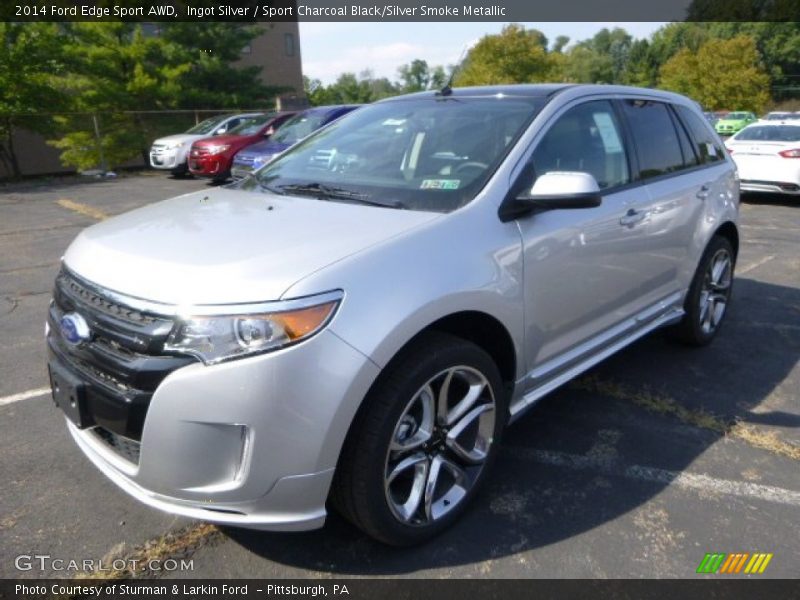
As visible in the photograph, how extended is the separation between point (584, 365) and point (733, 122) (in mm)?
35385

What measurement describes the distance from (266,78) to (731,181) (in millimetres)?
35911

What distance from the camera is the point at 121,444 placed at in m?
2.16

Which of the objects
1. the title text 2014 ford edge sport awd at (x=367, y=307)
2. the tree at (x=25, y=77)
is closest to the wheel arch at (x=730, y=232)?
the title text 2014 ford edge sport awd at (x=367, y=307)

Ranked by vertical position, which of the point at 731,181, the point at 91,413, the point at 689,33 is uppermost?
the point at 689,33

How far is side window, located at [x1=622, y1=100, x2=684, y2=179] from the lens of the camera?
358cm

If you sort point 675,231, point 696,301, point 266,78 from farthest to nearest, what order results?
point 266,78, point 696,301, point 675,231

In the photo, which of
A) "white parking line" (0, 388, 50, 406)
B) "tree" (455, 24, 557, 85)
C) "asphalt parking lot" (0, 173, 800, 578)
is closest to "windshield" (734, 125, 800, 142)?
"asphalt parking lot" (0, 173, 800, 578)

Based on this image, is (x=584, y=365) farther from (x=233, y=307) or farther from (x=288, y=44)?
(x=288, y=44)

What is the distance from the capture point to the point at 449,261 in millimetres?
2312

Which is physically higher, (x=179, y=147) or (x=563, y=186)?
(x=563, y=186)

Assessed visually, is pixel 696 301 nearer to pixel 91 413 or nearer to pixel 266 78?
pixel 91 413

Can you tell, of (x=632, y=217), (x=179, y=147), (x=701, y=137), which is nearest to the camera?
(x=632, y=217)

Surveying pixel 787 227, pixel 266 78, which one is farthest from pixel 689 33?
pixel 787 227

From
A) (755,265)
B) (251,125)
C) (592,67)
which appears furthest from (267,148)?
(592,67)
